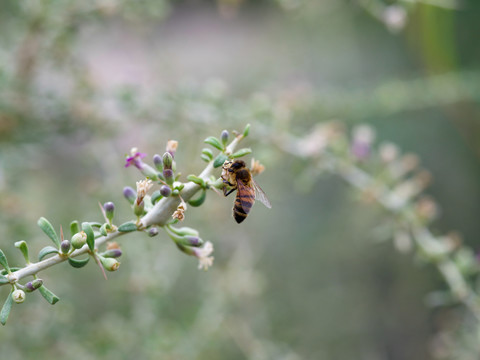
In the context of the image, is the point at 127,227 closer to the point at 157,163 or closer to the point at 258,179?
the point at 157,163

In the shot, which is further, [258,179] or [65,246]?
[258,179]

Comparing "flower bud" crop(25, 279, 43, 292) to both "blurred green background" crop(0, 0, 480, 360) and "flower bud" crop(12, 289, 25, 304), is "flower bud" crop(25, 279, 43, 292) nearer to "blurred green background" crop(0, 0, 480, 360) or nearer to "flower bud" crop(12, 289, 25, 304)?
"flower bud" crop(12, 289, 25, 304)

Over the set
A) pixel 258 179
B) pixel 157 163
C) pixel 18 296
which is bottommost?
pixel 258 179

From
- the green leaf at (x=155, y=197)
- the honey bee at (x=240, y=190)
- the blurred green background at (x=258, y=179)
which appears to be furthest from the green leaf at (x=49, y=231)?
the blurred green background at (x=258, y=179)

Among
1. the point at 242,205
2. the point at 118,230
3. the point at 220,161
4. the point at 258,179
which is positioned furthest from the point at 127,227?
the point at 258,179

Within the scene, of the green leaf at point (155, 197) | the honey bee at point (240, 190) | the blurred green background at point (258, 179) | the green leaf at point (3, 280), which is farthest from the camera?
the blurred green background at point (258, 179)

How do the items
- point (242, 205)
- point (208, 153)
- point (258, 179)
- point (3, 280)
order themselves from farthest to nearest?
point (258, 179), point (242, 205), point (208, 153), point (3, 280)

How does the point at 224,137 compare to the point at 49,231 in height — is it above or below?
above

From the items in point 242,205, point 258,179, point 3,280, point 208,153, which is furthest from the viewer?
point 258,179

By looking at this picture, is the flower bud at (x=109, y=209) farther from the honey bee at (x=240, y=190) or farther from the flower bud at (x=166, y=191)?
the honey bee at (x=240, y=190)
